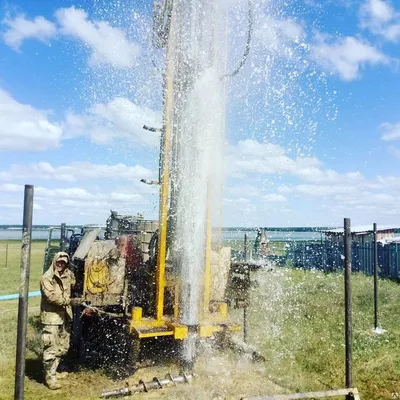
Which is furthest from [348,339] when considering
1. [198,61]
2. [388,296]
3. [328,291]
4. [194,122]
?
[328,291]

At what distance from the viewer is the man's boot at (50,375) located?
6039 mm

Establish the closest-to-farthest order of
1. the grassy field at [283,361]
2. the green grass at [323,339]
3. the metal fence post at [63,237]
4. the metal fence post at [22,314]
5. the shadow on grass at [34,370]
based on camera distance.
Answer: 1. the metal fence post at [22,314]
2. the grassy field at [283,361]
3. the green grass at [323,339]
4. the shadow on grass at [34,370]
5. the metal fence post at [63,237]

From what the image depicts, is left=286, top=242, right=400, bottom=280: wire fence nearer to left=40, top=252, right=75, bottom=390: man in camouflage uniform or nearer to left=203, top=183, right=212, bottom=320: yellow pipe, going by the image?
left=203, top=183, right=212, bottom=320: yellow pipe

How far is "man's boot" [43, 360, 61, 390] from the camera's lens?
6039mm

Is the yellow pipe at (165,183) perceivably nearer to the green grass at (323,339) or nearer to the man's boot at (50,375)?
the man's boot at (50,375)

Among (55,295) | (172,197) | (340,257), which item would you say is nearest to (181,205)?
(172,197)

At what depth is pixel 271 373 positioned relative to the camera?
6.46 meters

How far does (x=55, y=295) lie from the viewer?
6.10 m

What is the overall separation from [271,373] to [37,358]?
414 centimetres

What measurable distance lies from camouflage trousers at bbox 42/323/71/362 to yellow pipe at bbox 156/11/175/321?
159 centimetres

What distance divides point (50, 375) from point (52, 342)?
1.51 ft

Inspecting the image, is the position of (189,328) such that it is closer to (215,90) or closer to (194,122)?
(194,122)

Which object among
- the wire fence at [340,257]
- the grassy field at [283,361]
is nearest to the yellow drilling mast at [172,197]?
the grassy field at [283,361]

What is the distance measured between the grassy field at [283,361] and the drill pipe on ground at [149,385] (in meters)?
0.12
